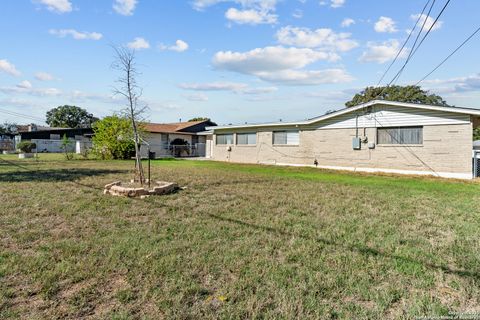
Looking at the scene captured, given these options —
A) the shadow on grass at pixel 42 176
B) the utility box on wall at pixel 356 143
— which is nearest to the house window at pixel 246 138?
the utility box on wall at pixel 356 143

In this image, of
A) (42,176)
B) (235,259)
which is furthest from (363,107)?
(42,176)

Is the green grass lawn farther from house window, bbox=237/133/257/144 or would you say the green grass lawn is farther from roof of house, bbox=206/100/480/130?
house window, bbox=237/133/257/144

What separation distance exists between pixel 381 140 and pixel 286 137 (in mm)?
5645

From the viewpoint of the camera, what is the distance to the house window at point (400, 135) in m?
13.1

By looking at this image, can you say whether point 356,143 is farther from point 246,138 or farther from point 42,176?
point 42,176

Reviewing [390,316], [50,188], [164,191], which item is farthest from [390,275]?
[50,188]

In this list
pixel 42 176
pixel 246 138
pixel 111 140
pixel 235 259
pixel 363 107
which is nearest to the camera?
pixel 235 259

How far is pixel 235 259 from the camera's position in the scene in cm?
342

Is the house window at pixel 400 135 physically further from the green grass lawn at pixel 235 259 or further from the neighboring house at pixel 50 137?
the neighboring house at pixel 50 137

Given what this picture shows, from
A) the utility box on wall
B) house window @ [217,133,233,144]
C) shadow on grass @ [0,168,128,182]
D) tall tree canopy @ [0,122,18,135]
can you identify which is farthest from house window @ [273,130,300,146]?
tall tree canopy @ [0,122,18,135]

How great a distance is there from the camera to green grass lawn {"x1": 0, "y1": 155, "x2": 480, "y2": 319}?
2.47 meters

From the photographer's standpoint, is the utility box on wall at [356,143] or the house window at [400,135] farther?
the utility box on wall at [356,143]

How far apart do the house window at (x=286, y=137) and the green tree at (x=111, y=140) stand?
995 cm

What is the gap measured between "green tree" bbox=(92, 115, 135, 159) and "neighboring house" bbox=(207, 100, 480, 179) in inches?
369
